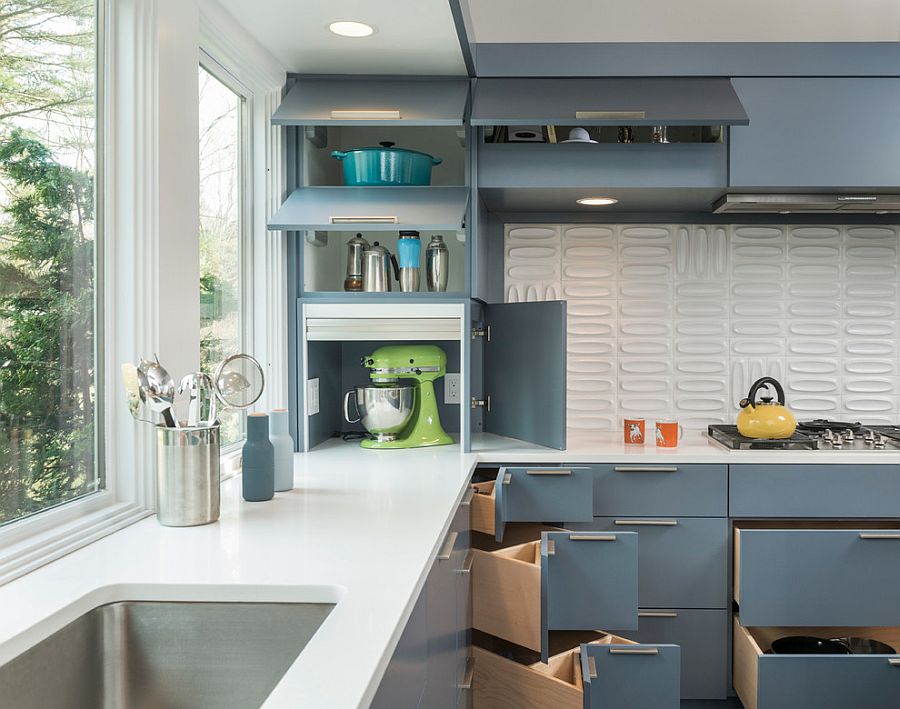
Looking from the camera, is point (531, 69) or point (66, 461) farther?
point (531, 69)

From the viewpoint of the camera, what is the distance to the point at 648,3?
317 centimetres

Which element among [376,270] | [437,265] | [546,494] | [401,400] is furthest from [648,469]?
[376,270]

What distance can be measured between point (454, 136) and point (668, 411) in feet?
4.44

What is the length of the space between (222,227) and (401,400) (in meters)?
0.80

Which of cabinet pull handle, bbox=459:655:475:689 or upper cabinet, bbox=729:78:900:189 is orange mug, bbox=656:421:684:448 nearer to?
upper cabinet, bbox=729:78:900:189

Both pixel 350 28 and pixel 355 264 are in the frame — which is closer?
pixel 350 28

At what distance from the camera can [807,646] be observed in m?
2.54

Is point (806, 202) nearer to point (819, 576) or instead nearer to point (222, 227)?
point (819, 576)

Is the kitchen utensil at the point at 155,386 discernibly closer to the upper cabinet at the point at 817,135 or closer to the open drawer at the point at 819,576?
the open drawer at the point at 819,576

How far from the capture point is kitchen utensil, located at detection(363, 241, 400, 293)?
274cm

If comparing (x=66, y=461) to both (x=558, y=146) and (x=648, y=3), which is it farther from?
(x=648, y=3)

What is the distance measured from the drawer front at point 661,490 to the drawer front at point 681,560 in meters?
0.03

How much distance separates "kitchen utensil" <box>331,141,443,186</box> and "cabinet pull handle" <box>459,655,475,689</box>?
4.94 ft

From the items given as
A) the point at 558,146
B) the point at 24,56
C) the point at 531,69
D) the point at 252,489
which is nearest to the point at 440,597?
the point at 252,489
